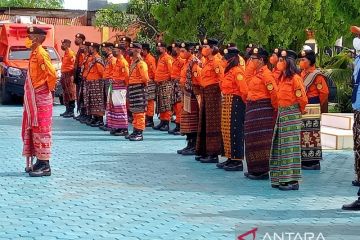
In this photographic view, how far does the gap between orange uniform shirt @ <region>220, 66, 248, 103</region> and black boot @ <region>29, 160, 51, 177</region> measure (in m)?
2.63

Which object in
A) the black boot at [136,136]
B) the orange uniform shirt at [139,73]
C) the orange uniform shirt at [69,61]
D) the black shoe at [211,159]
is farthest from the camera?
the orange uniform shirt at [69,61]

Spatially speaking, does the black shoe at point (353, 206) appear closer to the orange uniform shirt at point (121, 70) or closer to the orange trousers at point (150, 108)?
the orange uniform shirt at point (121, 70)

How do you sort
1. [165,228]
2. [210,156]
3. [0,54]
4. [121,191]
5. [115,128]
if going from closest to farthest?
[165,228] → [121,191] → [210,156] → [115,128] → [0,54]

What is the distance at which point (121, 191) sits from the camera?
9.20 meters

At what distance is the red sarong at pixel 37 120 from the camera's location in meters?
9.82

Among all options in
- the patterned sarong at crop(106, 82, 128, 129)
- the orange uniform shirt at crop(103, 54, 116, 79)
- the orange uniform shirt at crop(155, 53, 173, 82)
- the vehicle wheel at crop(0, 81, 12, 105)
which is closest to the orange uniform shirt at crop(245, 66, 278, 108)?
the patterned sarong at crop(106, 82, 128, 129)

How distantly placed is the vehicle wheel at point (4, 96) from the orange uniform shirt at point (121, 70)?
8.23 meters

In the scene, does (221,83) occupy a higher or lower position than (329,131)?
higher

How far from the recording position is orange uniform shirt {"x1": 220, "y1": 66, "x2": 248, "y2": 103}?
10.2 metres

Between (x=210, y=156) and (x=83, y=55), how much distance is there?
6702 millimetres

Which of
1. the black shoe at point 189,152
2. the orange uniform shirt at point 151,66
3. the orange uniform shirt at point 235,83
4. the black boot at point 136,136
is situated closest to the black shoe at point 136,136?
the black boot at point 136,136

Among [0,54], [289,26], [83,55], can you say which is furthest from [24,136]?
[0,54]

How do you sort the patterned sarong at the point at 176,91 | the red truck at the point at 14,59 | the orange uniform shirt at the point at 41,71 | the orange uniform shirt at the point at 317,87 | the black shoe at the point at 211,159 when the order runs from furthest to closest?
the red truck at the point at 14,59, the patterned sarong at the point at 176,91, the black shoe at the point at 211,159, the orange uniform shirt at the point at 317,87, the orange uniform shirt at the point at 41,71

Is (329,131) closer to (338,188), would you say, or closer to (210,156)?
(210,156)
